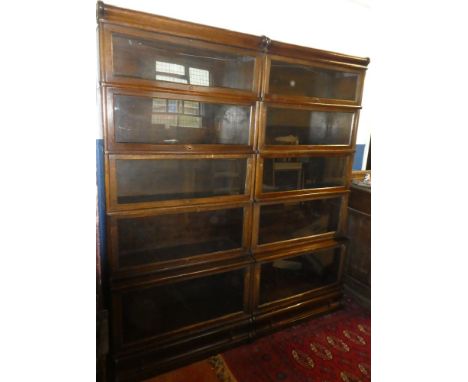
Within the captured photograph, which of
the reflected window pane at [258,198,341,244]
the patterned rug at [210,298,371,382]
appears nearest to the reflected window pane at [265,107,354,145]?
the reflected window pane at [258,198,341,244]

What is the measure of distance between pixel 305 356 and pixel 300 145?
1.42 meters

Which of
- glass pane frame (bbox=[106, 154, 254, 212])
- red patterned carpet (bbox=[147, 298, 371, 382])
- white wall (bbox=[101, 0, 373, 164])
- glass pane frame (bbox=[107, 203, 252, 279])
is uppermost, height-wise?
white wall (bbox=[101, 0, 373, 164])

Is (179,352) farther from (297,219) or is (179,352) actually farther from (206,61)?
(206,61)

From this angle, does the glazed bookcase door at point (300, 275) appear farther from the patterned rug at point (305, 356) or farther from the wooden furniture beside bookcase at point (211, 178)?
the patterned rug at point (305, 356)

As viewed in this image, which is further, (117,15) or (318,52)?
(318,52)

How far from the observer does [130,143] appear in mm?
1416

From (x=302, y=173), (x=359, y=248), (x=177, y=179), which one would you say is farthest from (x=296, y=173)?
(x=359, y=248)

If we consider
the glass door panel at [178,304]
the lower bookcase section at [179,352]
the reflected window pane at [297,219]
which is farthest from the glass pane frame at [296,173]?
the lower bookcase section at [179,352]

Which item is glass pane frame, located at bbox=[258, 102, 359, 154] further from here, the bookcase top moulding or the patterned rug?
the patterned rug

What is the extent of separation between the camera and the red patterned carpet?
173 centimetres
